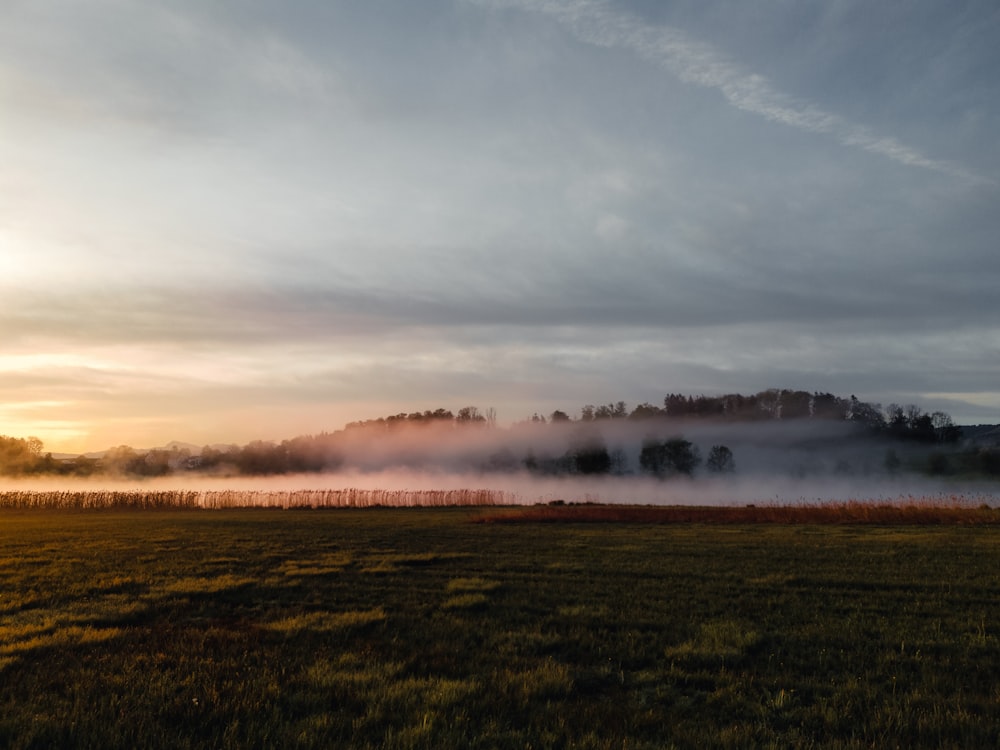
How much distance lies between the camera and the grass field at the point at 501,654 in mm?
7051

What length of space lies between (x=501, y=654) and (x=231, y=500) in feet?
288

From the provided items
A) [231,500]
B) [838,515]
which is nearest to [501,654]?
[838,515]

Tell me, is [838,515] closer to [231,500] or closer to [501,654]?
[501,654]

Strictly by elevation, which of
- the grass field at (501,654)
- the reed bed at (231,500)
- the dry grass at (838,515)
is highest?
the grass field at (501,654)

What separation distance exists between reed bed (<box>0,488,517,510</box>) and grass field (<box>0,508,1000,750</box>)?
62.1m

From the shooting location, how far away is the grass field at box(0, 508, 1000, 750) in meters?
7.05

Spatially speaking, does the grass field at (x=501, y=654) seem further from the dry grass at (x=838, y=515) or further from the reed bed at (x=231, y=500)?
the reed bed at (x=231, y=500)

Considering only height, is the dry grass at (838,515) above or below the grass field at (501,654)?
below

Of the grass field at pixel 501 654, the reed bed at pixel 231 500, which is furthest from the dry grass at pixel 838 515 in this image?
the reed bed at pixel 231 500

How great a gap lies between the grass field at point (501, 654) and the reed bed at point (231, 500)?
204ft

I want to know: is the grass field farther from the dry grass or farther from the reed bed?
the reed bed

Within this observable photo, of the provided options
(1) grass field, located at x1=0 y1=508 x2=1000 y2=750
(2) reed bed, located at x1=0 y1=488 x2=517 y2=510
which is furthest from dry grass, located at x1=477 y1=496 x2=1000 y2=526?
(2) reed bed, located at x1=0 y1=488 x2=517 y2=510

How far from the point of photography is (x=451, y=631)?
11875mm

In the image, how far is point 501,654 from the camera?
1031 cm
